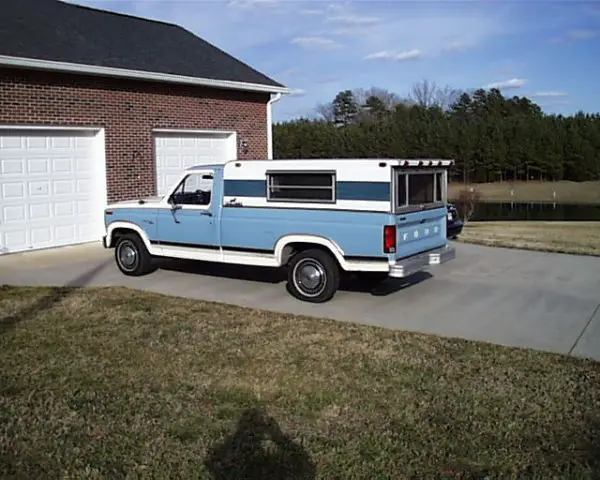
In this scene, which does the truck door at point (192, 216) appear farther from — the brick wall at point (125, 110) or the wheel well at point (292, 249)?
the brick wall at point (125, 110)

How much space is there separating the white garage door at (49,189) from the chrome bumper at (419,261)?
7.60 meters

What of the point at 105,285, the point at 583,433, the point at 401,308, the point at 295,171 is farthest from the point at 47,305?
the point at 583,433

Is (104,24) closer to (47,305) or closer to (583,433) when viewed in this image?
(47,305)

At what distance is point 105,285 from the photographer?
10016 mm

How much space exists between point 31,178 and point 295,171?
6313mm

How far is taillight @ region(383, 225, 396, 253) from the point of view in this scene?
817cm

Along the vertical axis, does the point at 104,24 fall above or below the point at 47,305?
above

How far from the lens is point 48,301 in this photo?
878 centimetres

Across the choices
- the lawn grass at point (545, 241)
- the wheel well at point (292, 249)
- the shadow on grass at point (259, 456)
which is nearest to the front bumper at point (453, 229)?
the lawn grass at point (545, 241)

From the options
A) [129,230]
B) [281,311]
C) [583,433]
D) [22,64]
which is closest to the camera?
[583,433]

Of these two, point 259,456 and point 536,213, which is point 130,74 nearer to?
point 259,456

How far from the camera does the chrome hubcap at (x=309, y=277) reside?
8750 mm

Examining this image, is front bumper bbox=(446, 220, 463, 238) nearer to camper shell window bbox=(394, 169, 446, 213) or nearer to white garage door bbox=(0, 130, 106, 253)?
camper shell window bbox=(394, 169, 446, 213)

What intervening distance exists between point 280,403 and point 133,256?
19.2ft
